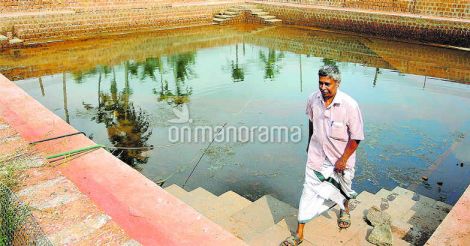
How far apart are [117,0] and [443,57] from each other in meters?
15.7

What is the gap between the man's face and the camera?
10.8 feet

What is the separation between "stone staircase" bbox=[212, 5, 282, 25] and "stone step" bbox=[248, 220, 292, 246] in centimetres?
1962

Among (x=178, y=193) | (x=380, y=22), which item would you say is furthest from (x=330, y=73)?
(x=380, y=22)

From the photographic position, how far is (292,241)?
11.4 feet

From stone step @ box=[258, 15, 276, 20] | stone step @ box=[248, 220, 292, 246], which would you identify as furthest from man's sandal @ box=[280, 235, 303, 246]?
stone step @ box=[258, 15, 276, 20]

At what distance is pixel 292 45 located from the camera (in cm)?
1722

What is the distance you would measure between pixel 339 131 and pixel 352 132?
0.12 meters

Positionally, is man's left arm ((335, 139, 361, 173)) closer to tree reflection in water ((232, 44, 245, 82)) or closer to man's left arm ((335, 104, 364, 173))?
man's left arm ((335, 104, 364, 173))

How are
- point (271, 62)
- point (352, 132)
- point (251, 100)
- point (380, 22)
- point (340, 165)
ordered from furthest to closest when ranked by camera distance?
1. point (380, 22)
2. point (271, 62)
3. point (251, 100)
4. point (340, 165)
5. point (352, 132)

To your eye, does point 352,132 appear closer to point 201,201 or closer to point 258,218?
point 258,218

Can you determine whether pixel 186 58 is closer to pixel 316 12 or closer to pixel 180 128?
pixel 180 128

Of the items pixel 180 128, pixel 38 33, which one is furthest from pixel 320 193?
pixel 38 33

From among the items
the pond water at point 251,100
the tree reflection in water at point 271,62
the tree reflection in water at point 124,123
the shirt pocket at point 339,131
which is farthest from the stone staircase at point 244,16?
the shirt pocket at point 339,131

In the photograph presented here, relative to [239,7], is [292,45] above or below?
below
